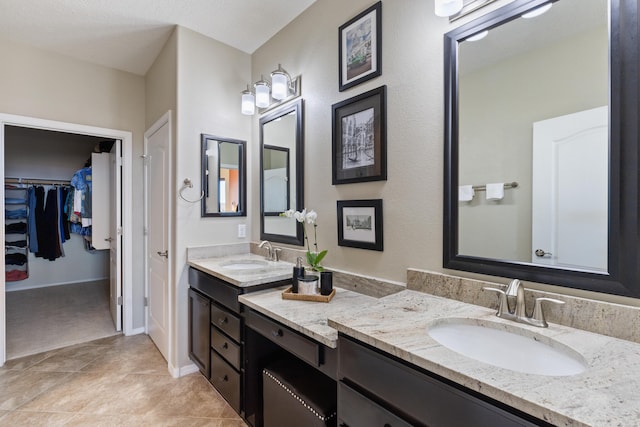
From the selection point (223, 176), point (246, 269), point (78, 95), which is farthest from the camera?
point (78, 95)

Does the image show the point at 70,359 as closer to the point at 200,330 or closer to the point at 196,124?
the point at 200,330

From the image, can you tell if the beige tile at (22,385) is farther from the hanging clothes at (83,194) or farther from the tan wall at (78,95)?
the hanging clothes at (83,194)

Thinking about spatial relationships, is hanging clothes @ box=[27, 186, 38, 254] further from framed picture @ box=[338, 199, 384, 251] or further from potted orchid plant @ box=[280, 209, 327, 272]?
framed picture @ box=[338, 199, 384, 251]

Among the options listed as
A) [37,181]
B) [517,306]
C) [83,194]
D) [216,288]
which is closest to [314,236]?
[216,288]

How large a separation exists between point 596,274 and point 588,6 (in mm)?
887

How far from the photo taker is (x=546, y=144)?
1.13 metres

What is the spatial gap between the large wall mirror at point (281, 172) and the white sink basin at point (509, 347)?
1269 millimetres

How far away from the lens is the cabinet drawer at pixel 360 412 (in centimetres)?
91

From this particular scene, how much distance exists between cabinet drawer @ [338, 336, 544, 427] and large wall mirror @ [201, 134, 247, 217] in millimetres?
1836

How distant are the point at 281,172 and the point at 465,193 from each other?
1430mm

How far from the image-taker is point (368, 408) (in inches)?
38.4

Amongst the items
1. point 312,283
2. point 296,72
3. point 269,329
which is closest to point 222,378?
point 269,329

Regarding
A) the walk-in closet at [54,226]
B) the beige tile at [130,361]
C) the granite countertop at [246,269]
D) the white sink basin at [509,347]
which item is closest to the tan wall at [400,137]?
the white sink basin at [509,347]

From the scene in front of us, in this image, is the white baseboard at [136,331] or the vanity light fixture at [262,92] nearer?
the vanity light fixture at [262,92]
